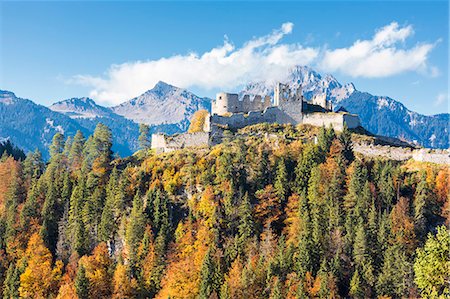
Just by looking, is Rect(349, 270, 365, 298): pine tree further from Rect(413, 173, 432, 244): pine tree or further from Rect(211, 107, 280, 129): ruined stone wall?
Rect(211, 107, 280, 129): ruined stone wall

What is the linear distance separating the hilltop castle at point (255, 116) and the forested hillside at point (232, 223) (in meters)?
4.80

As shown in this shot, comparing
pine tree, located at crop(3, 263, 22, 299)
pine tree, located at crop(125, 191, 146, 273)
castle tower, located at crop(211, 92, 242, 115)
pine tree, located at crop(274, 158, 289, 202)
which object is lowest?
pine tree, located at crop(3, 263, 22, 299)

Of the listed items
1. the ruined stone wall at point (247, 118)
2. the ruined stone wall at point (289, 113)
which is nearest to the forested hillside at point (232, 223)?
the ruined stone wall at point (289, 113)

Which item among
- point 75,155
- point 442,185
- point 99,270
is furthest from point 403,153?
point 75,155

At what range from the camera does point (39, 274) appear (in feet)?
301

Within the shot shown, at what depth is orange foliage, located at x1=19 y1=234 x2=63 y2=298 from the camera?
88812 millimetres

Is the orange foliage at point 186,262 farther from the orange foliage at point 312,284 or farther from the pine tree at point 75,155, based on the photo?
the pine tree at point 75,155

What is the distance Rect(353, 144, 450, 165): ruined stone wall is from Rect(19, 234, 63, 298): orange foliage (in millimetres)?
72481

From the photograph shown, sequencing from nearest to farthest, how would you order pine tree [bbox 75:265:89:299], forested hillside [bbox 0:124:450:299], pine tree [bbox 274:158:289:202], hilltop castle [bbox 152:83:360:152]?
1. forested hillside [bbox 0:124:450:299]
2. pine tree [bbox 75:265:89:299]
3. pine tree [bbox 274:158:289:202]
4. hilltop castle [bbox 152:83:360:152]

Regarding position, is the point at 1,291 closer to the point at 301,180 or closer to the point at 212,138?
the point at 212,138

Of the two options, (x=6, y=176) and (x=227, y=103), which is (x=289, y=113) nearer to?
(x=227, y=103)

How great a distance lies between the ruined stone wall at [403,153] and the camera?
93062mm

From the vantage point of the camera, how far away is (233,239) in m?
89.3

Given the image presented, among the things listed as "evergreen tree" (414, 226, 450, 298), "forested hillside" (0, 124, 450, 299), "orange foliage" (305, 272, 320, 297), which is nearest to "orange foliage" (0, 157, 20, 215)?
"forested hillside" (0, 124, 450, 299)
